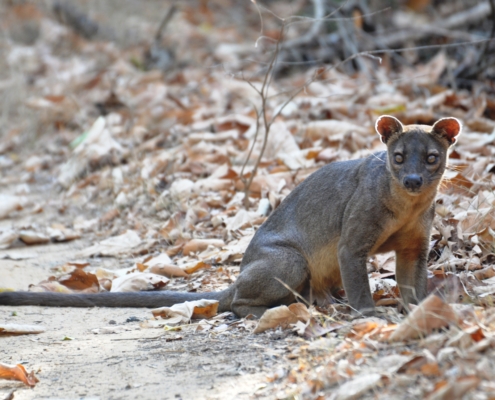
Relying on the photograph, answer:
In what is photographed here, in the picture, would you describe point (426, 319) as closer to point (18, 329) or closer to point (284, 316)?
point (284, 316)

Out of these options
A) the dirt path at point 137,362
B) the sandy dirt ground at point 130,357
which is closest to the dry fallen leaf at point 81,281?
the sandy dirt ground at point 130,357

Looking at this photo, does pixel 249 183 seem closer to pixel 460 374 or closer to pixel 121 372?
pixel 121 372

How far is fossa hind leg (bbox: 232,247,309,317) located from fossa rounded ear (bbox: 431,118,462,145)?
3.88 feet

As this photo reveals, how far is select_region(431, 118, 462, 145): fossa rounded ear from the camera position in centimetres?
406

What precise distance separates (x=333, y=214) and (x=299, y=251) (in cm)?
34

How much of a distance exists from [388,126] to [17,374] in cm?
250

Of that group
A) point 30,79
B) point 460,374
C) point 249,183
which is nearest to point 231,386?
point 460,374

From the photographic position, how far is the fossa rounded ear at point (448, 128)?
160 inches

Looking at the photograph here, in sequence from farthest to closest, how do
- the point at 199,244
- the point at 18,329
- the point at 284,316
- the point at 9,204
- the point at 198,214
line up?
the point at 9,204
the point at 198,214
the point at 199,244
the point at 18,329
the point at 284,316

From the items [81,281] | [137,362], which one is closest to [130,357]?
[137,362]

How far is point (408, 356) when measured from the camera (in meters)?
2.86

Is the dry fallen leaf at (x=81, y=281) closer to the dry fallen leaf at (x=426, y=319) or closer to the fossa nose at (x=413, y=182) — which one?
the fossa nose at (x=413, y=182)

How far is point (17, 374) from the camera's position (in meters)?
3.43

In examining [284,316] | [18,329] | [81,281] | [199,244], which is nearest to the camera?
[284,316]
